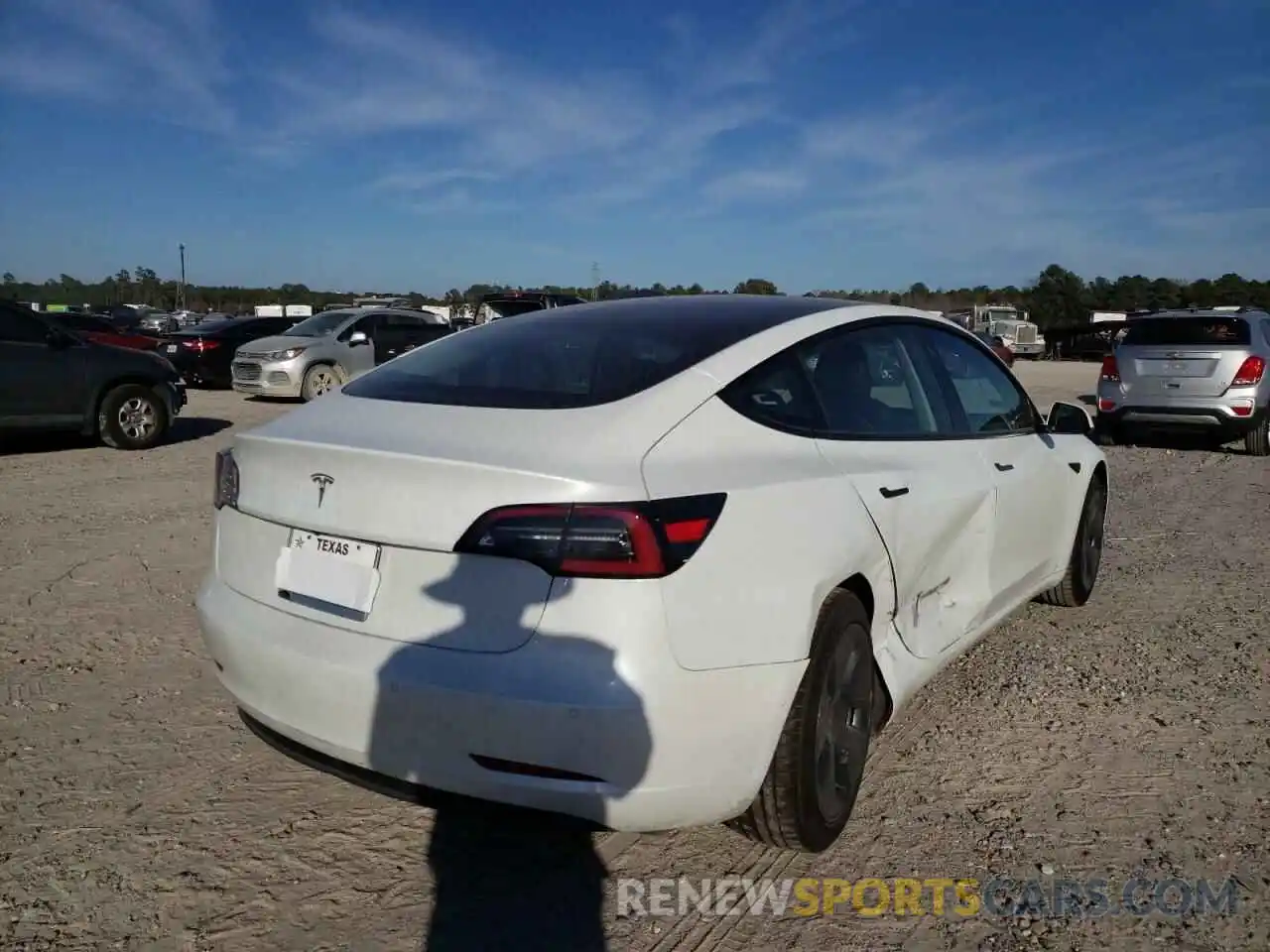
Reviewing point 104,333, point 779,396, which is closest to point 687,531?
point 779,396

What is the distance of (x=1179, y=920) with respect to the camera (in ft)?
8.43

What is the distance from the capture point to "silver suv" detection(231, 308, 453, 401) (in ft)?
53.0

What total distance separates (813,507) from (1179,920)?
1.36m

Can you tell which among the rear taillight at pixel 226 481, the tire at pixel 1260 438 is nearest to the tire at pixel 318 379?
the tire at pixel 1260 438

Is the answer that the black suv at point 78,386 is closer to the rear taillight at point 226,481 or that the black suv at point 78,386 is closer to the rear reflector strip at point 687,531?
the rear taillight at point 226,481

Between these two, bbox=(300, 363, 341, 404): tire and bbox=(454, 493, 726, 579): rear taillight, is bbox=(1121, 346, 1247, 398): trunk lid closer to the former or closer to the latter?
bbox=(454, 493, 726, 579): rear taillight

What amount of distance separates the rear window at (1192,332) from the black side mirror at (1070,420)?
7.29 metres

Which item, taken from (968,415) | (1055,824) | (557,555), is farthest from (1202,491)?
(557,555)

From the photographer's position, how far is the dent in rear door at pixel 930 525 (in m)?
3.06

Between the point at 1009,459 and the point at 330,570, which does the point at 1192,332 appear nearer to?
the point at 1009,459

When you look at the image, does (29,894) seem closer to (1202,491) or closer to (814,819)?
(814,819)

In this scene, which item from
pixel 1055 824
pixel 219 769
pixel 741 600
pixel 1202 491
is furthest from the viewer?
pixel 1202 491

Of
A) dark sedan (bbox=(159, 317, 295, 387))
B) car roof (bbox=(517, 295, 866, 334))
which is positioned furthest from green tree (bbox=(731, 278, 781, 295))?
dark sedan (bbox=(159, 317, 295, 387))

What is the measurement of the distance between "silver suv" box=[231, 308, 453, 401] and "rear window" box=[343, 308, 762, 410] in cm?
1212
